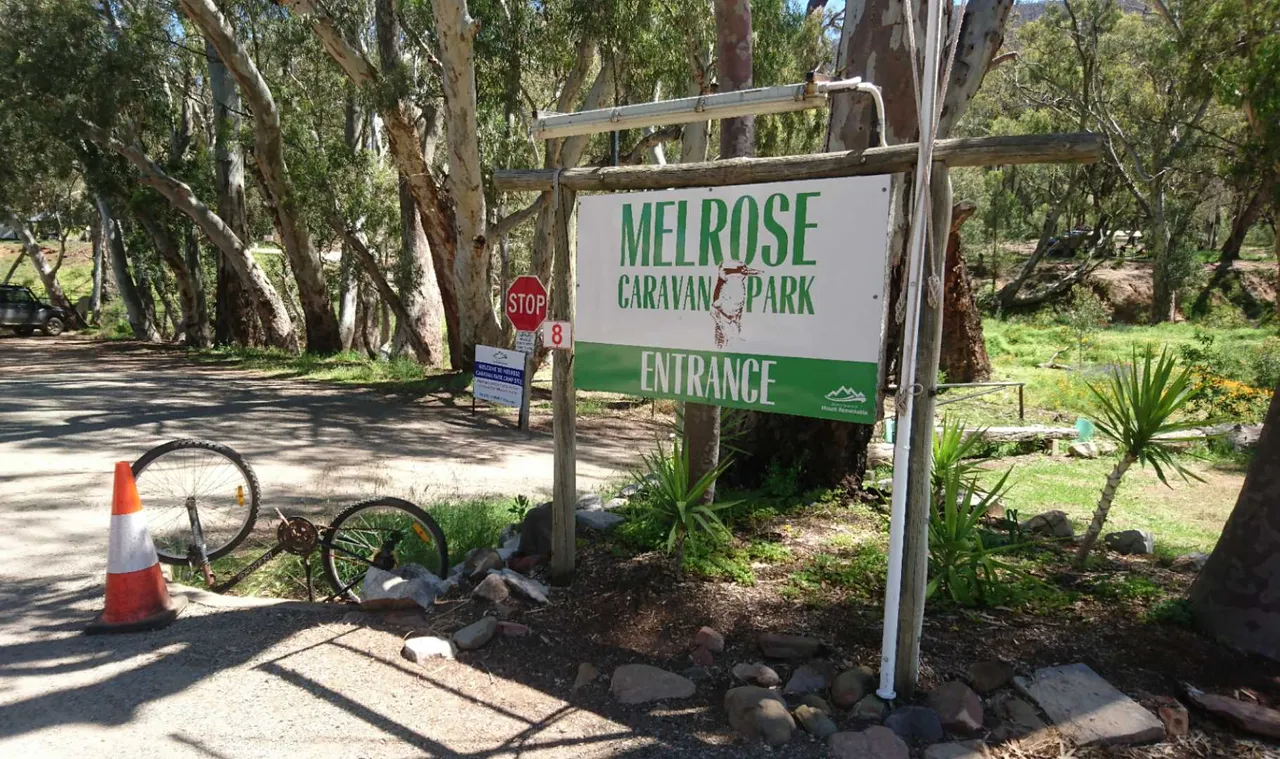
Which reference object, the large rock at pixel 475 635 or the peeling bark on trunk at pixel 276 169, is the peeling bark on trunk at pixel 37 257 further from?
the large rock at pixel 475 635

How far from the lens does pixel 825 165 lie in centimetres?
366

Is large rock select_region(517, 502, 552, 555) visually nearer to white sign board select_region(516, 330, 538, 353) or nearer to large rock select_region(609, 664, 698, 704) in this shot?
large rock select_region(609, 664, 698, 704)

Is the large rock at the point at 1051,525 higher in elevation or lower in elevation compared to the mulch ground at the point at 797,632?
higher

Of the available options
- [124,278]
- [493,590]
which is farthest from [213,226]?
[493,590]

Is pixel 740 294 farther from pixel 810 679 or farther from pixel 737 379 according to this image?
pixel 810 679

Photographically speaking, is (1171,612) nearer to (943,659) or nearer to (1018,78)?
(943,659)

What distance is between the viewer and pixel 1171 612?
3.96 m

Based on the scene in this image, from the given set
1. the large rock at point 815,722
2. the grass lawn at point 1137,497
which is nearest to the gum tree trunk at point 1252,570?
the grass lawn at point 1137,497

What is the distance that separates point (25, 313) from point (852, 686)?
33.8 meters

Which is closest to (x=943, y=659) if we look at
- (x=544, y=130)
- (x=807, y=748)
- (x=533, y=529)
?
(x=807, y=748)

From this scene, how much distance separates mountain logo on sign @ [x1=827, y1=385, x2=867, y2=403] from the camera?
11.7ft

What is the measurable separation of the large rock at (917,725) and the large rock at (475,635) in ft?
6.23

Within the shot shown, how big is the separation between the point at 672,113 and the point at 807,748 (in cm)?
283

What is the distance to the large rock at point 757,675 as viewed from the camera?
3641 millimetres
